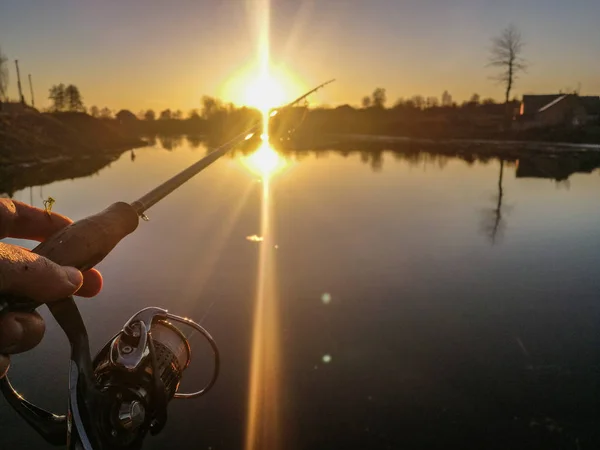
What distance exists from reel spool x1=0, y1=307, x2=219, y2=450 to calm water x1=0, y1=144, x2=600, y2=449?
3.35m

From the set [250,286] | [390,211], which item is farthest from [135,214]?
[390,211]

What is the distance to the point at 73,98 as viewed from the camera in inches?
4360

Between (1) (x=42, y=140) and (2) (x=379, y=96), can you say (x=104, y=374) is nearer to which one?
(1) (x=42, y=140)

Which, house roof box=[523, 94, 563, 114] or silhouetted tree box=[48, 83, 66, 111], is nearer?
house roof box=[523, 94, 563, 114]

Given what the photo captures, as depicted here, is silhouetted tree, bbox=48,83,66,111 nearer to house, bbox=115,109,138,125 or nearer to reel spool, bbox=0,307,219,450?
house, bbox=115,109,138,125

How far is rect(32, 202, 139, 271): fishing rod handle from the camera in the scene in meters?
2.05

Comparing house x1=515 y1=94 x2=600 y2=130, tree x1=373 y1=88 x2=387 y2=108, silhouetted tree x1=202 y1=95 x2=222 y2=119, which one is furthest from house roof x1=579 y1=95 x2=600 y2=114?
silhouetted tree x1=202 y1=95 x2=222 y2=119

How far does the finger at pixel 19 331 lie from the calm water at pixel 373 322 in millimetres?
4127

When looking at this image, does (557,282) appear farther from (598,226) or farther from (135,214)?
(135,214)

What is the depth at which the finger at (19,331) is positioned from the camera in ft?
5.29

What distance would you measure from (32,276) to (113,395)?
867mm

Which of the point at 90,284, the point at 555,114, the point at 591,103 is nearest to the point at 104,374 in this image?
the point at 90,284

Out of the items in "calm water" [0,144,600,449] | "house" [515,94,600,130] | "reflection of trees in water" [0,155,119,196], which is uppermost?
"house" [515,94,600,130]

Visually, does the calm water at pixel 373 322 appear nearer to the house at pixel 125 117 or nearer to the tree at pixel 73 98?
the tree at pixel 73 98
